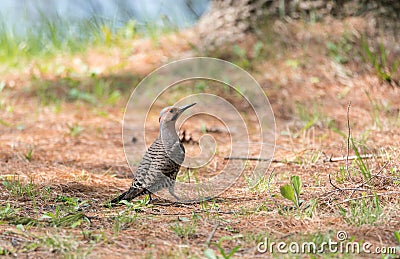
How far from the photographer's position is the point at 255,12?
6555 millimetres

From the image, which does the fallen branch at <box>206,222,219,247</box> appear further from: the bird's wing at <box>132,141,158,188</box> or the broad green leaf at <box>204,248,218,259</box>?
the bird's wing at <box>132,141,158,188</box>

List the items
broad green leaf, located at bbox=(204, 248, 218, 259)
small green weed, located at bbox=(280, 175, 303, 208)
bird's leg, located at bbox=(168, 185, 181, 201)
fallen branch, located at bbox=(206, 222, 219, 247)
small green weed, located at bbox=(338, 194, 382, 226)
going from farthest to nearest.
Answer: bird's leg, located at bbox=(168, 185, 181, 201) → small green weed, located at bbox=(280, 175, 303, 208) → small green weed, located at bbox=(338, 194, 382, 226) → fallen branch, located at bbox=(206, 222, 219, 247) → broad green leaf, located at bbox=(204, 248, 218, 259)

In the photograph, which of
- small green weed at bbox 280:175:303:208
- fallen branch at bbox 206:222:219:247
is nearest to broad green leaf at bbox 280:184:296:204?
small green weed at bbox 280:175:303:208

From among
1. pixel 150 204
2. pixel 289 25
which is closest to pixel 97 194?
pixel 150 204

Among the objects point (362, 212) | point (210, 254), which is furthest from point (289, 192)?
point (210, 254)

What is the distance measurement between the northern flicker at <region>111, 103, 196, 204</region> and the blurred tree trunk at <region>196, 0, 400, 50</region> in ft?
11.2

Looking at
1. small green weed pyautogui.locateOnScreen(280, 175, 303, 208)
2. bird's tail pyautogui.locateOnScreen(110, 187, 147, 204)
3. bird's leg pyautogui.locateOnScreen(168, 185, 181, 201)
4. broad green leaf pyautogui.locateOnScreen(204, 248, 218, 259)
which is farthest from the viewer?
bird's leg pyautogui.locateOnScreen(168, 185, 181, 201)

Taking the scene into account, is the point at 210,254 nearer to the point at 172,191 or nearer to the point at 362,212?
the point at 362,212

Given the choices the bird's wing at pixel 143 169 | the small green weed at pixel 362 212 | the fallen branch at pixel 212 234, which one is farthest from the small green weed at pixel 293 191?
the bird's wing at pixel 143 169

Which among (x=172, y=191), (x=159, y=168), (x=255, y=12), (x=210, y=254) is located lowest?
(x=172, y=191)

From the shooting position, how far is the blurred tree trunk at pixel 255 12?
6340 millimetres

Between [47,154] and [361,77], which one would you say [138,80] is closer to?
[47,154]

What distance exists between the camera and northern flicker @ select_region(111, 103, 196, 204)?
312 centimetres

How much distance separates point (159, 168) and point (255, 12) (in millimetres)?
3868
